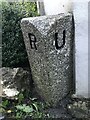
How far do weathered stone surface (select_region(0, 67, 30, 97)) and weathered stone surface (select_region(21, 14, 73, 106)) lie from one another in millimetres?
187

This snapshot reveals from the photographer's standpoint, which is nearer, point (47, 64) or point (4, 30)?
point (47, 64)

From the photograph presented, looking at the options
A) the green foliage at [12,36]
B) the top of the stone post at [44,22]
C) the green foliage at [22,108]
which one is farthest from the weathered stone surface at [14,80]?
the top of the stone post at [44,22]

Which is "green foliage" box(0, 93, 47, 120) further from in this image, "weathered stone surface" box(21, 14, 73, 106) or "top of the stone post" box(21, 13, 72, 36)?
"top of the stone post" box(21, 13, 72, 36)

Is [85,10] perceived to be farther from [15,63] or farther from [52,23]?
[15,63]

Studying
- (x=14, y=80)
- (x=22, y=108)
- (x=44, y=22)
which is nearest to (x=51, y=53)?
(x=44, y=22)

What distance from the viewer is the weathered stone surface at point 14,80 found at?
5.21 m

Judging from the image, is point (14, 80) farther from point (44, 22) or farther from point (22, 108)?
point (44, 22)

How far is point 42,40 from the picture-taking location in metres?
4.74

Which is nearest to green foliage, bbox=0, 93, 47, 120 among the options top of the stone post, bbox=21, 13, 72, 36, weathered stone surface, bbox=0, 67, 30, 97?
weathered stone surface, bbox=0, 67, 30, 97

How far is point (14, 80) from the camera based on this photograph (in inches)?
208

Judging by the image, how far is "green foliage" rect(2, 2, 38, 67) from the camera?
557 cm

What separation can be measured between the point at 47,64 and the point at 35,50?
25 cm

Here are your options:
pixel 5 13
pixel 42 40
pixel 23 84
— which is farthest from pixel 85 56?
pixel 5 13

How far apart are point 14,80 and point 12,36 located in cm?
71
